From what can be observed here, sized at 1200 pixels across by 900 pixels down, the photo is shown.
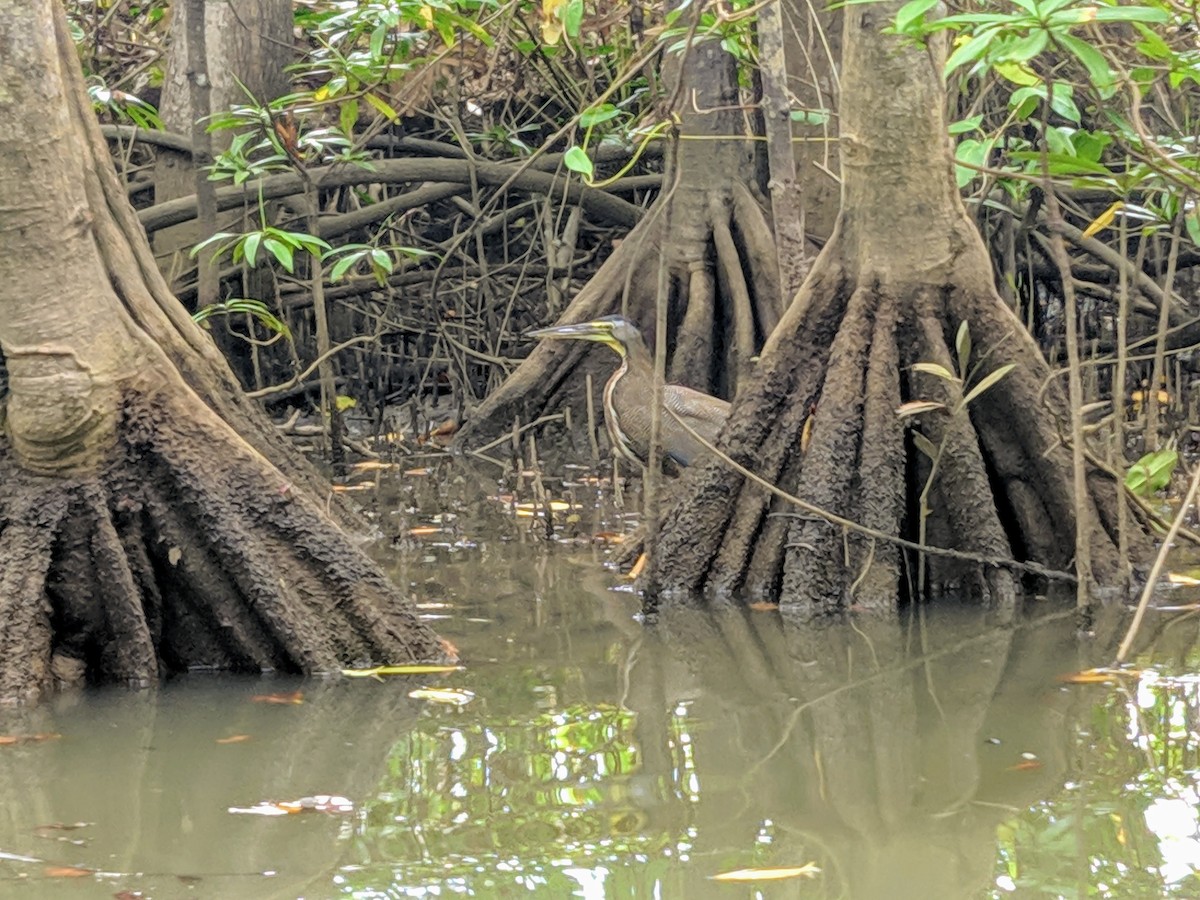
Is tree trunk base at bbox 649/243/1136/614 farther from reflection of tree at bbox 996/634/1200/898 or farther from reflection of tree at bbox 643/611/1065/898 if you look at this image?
reflection of tree at bbox 996/634/1200/898

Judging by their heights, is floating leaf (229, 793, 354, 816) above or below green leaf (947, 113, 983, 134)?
below

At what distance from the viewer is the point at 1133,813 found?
3.31m

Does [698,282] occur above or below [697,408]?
above

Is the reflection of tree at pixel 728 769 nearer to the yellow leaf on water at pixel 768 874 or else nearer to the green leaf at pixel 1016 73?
the yellow leaf on water at pixel 768 874

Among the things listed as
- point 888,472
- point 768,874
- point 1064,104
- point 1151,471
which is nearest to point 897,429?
point 888,472

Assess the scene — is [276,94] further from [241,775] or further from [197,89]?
[241,775]

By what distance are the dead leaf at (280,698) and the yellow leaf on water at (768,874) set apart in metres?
1.64

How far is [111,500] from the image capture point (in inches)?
180

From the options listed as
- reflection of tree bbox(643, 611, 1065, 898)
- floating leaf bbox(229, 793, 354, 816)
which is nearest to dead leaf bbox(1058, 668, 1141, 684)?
reflection of tree bbox(643, 611, 1065, 898)

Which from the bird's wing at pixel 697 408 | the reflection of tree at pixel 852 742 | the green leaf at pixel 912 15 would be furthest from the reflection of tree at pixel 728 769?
the bird's wing at pixel 697 408

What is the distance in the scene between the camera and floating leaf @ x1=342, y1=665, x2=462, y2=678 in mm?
4562

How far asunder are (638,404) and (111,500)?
3.24 metres

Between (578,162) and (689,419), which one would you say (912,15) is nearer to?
(578,162)

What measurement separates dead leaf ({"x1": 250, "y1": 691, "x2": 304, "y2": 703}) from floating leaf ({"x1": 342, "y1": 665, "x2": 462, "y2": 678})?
Result: 19cm
